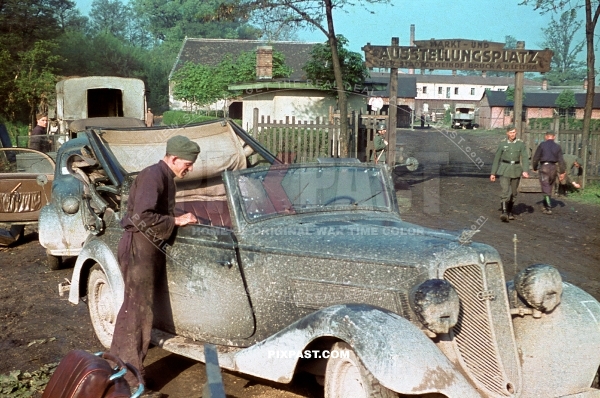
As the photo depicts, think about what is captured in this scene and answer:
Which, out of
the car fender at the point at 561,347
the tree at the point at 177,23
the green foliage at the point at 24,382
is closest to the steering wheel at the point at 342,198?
the car fender at the point at 561,347

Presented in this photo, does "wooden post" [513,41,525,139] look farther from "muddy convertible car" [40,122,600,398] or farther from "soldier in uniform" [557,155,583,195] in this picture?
"muddy convertible car" [40,122,600,398]

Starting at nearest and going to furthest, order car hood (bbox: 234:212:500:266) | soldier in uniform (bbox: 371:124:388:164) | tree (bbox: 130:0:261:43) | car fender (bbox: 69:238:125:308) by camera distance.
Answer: car hood (bbox: 234:212:500:266) < car fender (bbox: 69:238:125:308) < soldier in uniform (bbox: 371:124:388:164) < tree (bbox: 130:0:261:43)

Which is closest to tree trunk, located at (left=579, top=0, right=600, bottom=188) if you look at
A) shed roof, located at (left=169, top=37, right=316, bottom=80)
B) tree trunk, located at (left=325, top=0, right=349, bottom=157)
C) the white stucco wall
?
tree trunk, located at (left=325, top=0, right=349, bottom=157)

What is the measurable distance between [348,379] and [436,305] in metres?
0.71

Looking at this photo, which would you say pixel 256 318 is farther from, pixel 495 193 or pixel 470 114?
Answer: pixel 470 114

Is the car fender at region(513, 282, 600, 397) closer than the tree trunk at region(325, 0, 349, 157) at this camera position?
Yes

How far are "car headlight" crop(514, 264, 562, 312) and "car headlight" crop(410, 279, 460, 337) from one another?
790mm

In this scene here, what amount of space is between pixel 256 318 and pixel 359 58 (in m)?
18.0

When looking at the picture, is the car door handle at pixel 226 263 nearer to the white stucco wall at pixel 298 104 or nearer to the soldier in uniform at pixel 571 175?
the soldier in uniform at pixel 571 175

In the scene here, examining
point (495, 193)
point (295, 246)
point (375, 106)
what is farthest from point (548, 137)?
point (375, 106)

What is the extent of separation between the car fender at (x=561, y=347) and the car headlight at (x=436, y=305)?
631 millimetres

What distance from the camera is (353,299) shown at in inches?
173

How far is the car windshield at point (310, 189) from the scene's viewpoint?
5.03 m

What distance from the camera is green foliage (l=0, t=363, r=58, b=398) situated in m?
4.96
